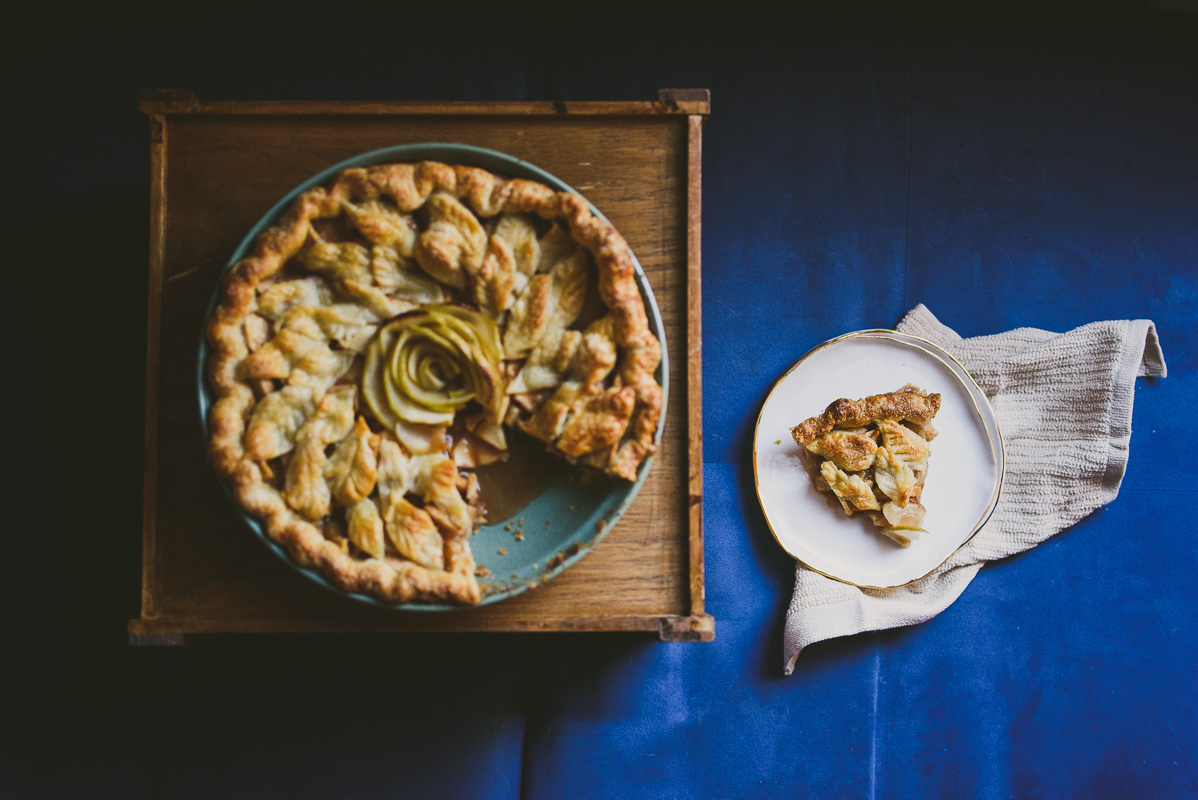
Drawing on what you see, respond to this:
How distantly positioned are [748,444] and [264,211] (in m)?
1.96

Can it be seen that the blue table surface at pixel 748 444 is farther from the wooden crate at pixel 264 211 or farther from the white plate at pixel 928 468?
the wooden crate at pixel 264 211

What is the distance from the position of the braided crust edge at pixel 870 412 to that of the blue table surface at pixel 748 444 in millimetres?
263

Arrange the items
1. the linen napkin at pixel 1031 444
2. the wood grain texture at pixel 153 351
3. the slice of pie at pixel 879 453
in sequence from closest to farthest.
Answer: the wood grain texture at pixel 153 351 → the slice of pie at pixel 879 453 → the linen napkin at pixel 1031 444

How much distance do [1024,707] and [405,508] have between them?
2718 mm

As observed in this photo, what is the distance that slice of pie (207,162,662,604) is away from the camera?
6.86ft

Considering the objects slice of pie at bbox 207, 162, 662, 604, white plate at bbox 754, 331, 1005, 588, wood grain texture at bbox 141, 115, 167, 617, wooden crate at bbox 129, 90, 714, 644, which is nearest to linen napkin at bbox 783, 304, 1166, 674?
white plate at bbox 754, 331, 1005, 588

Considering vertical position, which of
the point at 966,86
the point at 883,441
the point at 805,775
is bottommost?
the point at 805,775

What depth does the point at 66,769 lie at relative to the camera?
9.36ft

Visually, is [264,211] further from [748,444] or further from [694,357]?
[748,444]

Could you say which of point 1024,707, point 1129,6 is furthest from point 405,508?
point 1129,6

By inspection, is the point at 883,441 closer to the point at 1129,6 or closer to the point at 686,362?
the point at 686,362

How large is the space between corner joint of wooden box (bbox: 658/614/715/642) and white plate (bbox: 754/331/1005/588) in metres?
0.73

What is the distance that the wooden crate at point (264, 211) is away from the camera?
228 cm

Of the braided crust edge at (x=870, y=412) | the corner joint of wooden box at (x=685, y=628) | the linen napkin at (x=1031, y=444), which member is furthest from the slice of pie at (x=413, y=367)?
the linen napkin at (x=1031, y=444)
